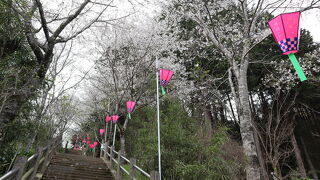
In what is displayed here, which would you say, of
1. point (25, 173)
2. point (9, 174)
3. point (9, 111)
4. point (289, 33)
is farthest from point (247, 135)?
point (9, 111)

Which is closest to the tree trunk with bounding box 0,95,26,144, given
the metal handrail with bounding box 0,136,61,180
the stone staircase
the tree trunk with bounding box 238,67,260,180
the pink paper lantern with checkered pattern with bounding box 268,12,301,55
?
the metal handrail with bounding box 0,136,61,180

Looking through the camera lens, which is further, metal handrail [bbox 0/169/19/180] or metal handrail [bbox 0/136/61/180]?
metal handrail [bbox 0/136/61/180]

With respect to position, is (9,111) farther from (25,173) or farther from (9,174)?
(9,174)

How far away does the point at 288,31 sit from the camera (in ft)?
8.45

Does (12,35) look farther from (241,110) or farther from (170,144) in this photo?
(241,110)

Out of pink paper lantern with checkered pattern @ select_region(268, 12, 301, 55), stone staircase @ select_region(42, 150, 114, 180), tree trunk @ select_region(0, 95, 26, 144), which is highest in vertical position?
pink paper lantern with checkered pattern @ select_region(268, 12, 301, 55)

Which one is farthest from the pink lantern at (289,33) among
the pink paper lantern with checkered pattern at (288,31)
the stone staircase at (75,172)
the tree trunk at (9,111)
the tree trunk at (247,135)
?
the stone staircase at (75,172)

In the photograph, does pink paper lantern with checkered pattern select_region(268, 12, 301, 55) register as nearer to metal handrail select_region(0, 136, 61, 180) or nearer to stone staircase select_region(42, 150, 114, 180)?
metal handrail select_region(0, 136, 61, 180)

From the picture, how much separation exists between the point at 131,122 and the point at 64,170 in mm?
6355

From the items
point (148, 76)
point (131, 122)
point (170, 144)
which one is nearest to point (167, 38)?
point (148, 76)

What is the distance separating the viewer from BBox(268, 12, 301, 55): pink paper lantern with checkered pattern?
2.51 meters

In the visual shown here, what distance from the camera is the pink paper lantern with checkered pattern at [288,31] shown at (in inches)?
99.0

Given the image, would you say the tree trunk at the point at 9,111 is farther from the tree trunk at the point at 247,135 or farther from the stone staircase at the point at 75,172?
the tree trunk at the point at 247,135

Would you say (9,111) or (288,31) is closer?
(288,31)
